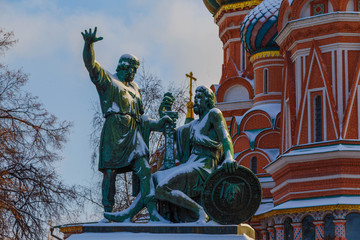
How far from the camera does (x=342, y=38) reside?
28.9 meters

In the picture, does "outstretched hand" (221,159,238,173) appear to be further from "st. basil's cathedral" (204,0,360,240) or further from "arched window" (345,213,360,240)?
"arched window" (345,213,360,240)

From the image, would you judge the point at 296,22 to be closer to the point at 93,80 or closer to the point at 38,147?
the point at 38,147

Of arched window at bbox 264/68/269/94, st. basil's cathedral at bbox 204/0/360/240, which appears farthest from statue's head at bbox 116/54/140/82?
arched window at bbox 264/68/269/94

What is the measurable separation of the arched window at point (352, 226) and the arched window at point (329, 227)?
17.7 inches

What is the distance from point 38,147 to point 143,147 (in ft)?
21.0

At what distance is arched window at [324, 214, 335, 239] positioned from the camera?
27.1m

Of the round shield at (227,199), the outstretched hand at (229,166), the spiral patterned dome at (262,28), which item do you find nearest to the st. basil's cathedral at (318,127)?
the spiral patterned dome at (262,28)

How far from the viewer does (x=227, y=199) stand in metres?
10.5

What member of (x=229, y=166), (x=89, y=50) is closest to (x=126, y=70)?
(x=89, y=50)

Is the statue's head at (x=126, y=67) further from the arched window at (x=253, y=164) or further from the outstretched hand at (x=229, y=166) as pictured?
the arched window at (x=253, y=164)

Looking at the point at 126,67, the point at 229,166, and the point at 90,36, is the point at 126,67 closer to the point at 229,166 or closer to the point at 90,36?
the point at 90,36

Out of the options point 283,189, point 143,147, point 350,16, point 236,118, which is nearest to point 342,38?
point 350,16

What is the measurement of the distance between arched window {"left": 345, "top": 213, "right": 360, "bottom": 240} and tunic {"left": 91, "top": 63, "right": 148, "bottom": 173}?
16.8m

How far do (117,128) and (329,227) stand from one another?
17268mm
